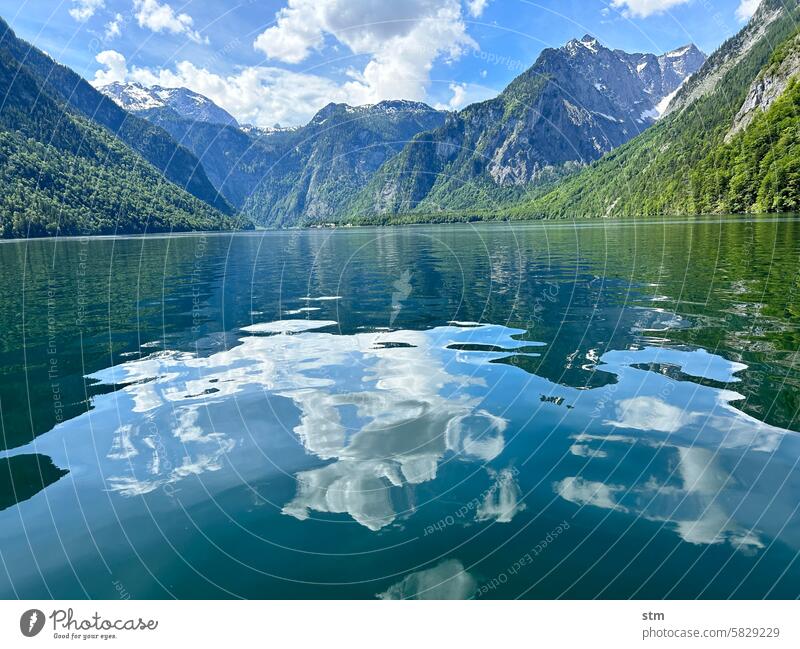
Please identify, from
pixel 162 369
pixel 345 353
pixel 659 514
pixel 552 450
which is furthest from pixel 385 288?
pixel 659 514

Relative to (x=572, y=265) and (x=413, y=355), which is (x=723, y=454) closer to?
(x=413, y=355)

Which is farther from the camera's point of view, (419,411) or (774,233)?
(774,233)

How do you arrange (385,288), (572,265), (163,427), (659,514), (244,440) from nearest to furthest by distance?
1. (659,514)
2. (244,440)
3. (163,427)
4. (385,288)
5. (572,265)

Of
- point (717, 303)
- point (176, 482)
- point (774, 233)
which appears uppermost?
point (774, 233)

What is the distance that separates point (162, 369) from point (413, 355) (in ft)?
36.0

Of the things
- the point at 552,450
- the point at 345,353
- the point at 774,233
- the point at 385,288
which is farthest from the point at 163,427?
the point at 774,233

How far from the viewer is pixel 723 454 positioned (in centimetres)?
1147

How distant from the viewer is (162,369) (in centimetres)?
2069

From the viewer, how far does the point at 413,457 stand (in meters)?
12.2

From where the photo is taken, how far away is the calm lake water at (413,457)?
825cm

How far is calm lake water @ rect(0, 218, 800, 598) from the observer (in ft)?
27.1

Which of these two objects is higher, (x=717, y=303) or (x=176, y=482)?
(x=717, y=303)

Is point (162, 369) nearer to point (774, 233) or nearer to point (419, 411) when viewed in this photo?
point (419, 411)

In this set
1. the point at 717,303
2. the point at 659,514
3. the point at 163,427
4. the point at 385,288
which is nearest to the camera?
the point at 659,514
